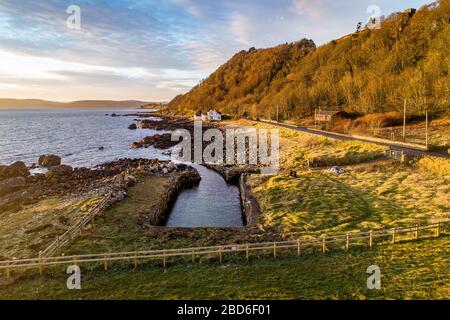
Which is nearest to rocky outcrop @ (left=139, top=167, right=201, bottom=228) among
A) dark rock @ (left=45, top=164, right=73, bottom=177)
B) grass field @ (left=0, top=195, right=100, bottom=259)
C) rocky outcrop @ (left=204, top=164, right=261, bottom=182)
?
rocky outcrop @ (left=204, top=164, right=261, bottom=182)

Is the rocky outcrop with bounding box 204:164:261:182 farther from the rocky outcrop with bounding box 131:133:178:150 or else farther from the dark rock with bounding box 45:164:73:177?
the rocky outcrop with bounding box 131:133:178:150

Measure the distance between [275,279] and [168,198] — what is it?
22.9 meters

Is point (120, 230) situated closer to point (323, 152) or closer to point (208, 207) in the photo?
point (208, 207)

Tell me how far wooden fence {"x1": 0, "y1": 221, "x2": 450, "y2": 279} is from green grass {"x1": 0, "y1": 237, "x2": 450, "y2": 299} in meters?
0.69

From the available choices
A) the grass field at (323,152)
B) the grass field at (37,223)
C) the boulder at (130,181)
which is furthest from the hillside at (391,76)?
the grass field at (37,223)

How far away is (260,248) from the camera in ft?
68.9

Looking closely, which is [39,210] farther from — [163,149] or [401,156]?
[163,149]

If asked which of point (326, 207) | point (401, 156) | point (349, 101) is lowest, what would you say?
point (326, 207)

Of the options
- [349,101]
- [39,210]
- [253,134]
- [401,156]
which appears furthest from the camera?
[349,101]

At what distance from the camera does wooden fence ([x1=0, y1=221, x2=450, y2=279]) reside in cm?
2005

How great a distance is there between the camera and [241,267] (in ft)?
65.1

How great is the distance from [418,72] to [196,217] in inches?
2867

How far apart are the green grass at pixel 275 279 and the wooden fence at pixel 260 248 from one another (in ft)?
2.26
